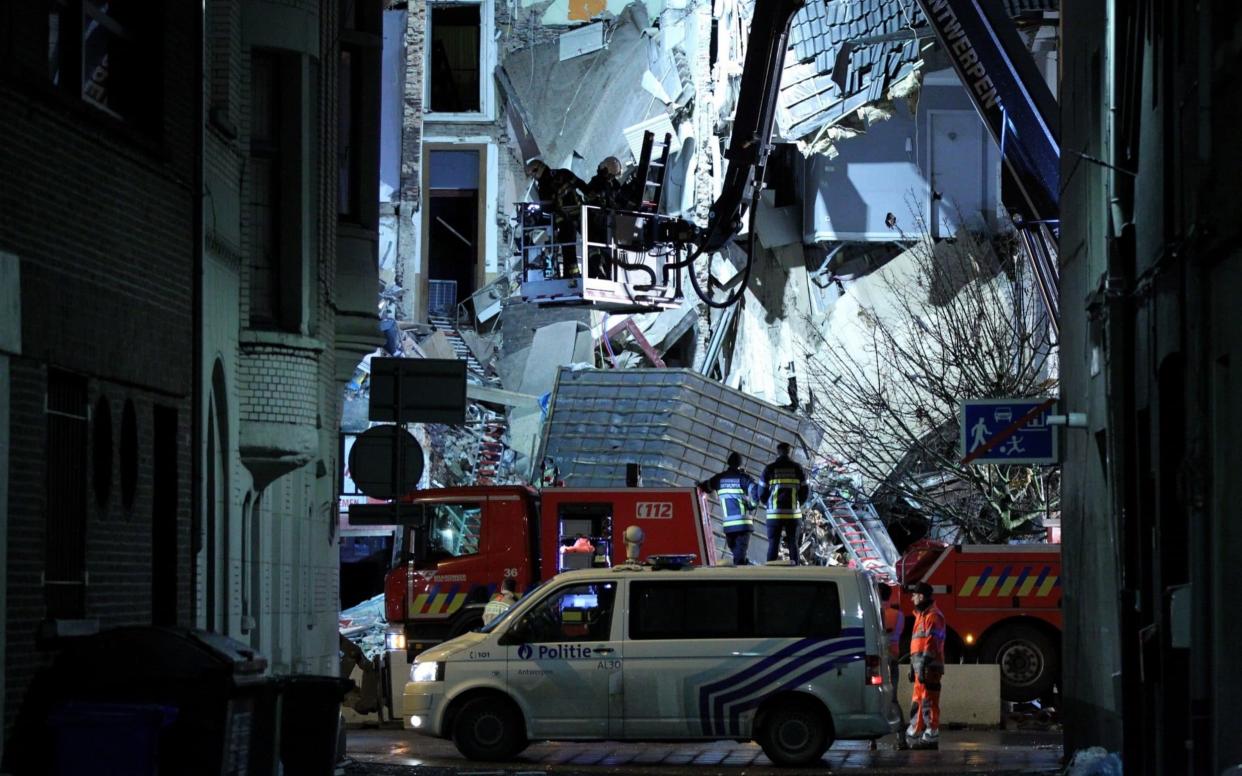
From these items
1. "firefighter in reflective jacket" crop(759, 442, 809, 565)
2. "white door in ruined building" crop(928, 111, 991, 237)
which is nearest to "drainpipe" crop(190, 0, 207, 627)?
"firefighter in reflective jacket" crop(759, 442, 809, 565)

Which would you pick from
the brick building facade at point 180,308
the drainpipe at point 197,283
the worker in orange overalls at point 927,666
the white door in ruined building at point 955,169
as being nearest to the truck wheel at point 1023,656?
the worker in orange overalls at point 927,666

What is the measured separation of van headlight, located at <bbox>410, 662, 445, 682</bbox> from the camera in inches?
738

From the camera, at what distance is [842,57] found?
140ft

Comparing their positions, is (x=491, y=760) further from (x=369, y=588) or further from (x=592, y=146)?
(x=592, y=146)

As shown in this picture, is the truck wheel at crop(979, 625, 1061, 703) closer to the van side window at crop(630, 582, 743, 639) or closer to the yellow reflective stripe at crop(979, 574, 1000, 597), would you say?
the yellow reflective stripe at crop(979, 574, 1000, 597)

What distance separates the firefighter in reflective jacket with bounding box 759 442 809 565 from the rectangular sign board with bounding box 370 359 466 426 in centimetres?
865

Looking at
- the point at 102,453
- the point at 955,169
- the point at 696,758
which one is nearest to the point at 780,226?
the point at 955,169

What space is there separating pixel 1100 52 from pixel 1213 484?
5840 mm

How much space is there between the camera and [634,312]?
1304 inches

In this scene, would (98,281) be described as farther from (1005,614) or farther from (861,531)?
(861,531)

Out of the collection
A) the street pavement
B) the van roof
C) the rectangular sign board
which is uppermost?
the rectangular sign board

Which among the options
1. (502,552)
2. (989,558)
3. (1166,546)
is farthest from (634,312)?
(1166,546)

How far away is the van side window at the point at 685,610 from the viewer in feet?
60.8

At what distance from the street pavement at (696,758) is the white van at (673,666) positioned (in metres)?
0.35
